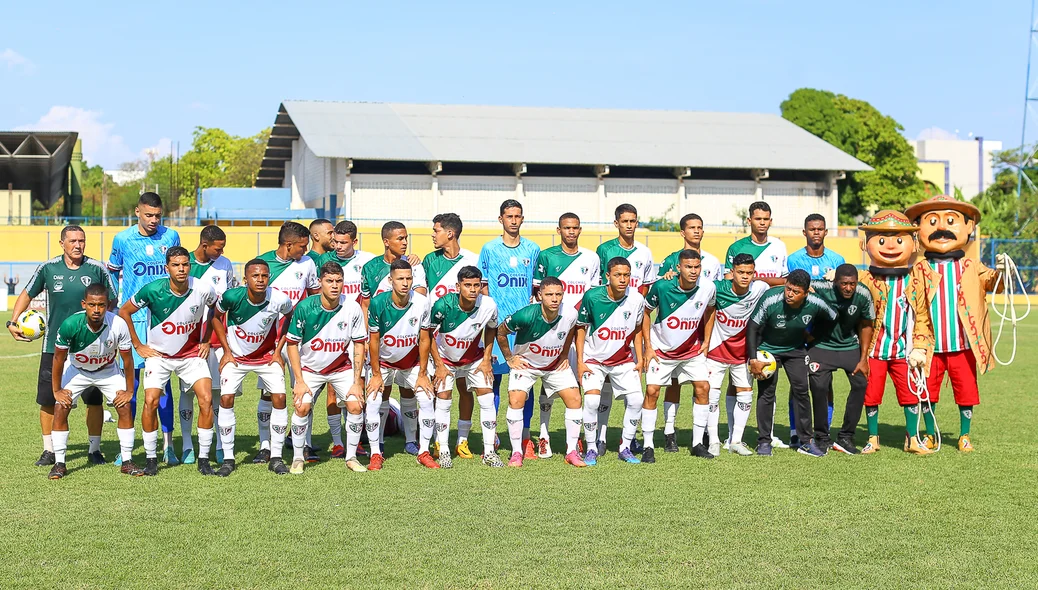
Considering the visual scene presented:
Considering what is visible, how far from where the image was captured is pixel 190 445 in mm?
8719

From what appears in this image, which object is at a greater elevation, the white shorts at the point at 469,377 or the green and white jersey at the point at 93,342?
the green and white jersey at the point at 93,342

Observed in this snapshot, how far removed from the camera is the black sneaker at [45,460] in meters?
8.31

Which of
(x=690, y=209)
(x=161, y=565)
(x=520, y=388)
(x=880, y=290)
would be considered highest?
(x=690, y=209)

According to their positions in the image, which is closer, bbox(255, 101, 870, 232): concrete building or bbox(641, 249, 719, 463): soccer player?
bbox(641, 249, 719, 463): soccer player

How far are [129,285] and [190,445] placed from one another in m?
1.48

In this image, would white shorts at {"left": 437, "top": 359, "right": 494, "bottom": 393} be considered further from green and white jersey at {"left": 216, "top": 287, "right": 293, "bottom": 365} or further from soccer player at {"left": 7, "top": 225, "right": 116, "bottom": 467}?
soccer player at {"left": 7, "top": 225, "right": 116, "bottom": 467}

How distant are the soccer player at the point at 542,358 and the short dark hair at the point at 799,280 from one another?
1816 mm

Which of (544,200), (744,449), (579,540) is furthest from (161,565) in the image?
(544,200)

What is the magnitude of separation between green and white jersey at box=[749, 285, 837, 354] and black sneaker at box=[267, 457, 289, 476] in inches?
160

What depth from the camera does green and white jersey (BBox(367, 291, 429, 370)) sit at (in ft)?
28.0

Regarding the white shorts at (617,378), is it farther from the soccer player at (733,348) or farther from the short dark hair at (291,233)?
the short dark hair at (291,233)

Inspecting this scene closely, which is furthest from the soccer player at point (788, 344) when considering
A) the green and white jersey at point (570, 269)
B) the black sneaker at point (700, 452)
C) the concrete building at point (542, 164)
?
the concrete building at point (542, 164)

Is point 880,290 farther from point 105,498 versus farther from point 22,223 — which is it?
point 22,223

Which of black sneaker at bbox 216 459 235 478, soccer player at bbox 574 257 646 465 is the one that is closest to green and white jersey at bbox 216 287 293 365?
black sneaker at bbox 216 459 235 478
